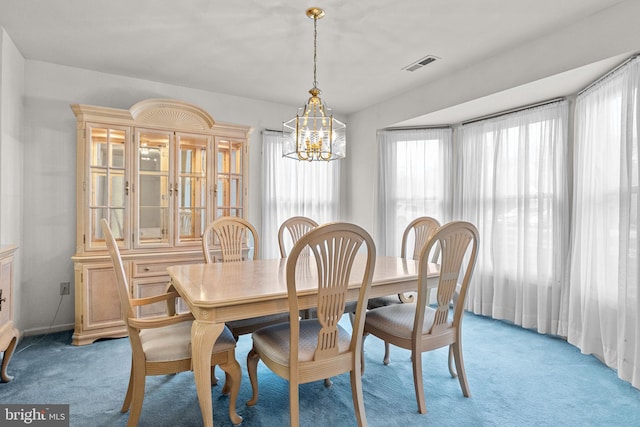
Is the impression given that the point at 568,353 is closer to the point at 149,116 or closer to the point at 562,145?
the point at 562,145

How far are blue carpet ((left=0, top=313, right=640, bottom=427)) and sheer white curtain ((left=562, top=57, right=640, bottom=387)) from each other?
21 cm

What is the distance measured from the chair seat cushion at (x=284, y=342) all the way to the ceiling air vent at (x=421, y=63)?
2.51 meters

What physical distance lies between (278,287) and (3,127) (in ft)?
8.64

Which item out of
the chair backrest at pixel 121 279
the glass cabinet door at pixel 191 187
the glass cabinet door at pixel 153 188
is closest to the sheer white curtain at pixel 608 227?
the chair backrest at pixel 121 279

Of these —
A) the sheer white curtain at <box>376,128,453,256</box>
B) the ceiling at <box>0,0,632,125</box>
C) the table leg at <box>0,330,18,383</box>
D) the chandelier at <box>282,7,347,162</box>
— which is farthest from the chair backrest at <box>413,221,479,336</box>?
the table leg at <box>0,330,18,383</box>

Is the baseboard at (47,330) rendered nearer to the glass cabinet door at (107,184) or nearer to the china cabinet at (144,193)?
the china cabinet at (144,193)

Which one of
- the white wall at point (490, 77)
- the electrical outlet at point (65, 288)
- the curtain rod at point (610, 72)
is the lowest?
the electrical outlet at point (65, 288)

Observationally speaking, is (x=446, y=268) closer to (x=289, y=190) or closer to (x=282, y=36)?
(x=282, y=36)

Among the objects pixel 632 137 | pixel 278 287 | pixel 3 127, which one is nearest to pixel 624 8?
pixel 632 137

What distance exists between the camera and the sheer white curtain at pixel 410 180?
4312 mm

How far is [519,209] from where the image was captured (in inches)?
140

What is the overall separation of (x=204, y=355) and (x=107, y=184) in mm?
2316

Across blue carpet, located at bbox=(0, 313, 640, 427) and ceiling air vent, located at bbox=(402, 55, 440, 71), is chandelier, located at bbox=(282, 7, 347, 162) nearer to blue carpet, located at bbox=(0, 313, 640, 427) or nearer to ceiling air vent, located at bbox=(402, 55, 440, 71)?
ceiling air vent, located at bbox=(402, 55, 440, 71)

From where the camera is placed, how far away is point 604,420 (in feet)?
6.43
